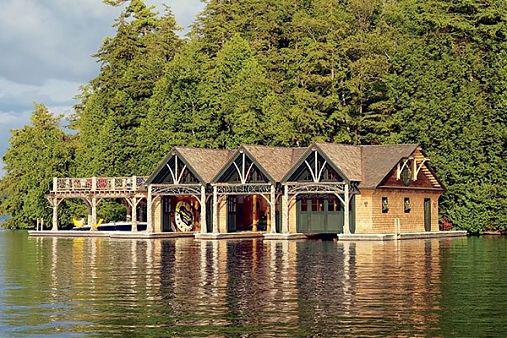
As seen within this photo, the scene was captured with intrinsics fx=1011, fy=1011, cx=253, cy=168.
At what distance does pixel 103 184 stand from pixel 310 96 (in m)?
17.2

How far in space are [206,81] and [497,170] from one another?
26.1m

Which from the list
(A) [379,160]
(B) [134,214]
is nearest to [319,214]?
(A) [379,160]

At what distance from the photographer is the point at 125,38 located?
99250 millimetres

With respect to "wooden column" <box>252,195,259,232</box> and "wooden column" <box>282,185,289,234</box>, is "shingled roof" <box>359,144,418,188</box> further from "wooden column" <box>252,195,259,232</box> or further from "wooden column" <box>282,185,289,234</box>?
"wooden column" <box>252,195,259,232</box>

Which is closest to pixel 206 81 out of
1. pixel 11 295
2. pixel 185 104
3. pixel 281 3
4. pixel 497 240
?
pixel 185 104

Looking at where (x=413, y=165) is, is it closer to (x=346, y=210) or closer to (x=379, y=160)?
(x=379, y=160)

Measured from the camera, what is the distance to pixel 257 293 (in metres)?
28.1

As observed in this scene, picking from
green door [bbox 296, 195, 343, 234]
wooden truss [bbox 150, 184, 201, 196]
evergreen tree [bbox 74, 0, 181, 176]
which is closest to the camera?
green door [bbox 296, 195, 343, 234]

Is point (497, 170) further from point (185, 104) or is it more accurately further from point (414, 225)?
point (185, 104)

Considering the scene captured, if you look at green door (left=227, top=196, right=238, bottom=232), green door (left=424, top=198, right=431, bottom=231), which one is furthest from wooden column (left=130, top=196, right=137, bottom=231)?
green door (left=424, top=198, right=431, bottom=231)

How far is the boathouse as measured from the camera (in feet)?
200

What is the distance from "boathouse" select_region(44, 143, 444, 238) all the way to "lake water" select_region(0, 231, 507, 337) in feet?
40.3

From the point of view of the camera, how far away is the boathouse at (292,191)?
200 ft

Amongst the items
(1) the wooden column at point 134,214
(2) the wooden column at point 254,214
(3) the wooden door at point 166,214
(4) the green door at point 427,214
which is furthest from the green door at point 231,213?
(4) the green door at point 427,214
